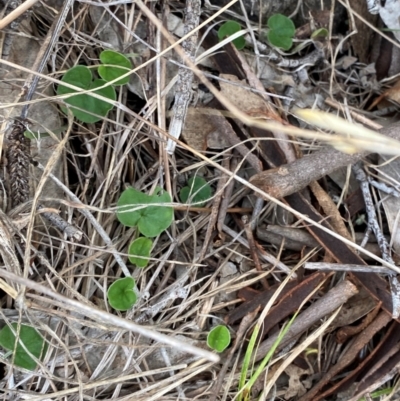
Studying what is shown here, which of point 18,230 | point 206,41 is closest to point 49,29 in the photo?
point 206,41

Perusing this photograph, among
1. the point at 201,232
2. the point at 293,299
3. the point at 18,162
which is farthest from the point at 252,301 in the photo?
the point at 18,162

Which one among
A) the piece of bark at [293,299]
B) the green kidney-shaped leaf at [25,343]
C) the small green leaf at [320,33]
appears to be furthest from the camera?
the small green leaf at [320,33]

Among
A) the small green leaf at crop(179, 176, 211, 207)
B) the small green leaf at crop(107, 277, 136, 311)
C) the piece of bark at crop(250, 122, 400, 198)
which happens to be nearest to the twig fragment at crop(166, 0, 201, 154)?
the small green leaf at crop(179, 176, 211, 207)

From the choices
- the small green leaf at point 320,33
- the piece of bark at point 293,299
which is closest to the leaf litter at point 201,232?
the piece of bark at point 293,299

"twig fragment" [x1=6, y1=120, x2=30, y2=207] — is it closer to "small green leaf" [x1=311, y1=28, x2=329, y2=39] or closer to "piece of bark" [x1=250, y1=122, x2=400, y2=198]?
"piece of bark" [x1=250, y1=122, x2=400, y2=198]

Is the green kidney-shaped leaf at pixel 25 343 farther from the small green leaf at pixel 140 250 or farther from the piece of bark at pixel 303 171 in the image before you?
the piece of bark at pixel 303 171

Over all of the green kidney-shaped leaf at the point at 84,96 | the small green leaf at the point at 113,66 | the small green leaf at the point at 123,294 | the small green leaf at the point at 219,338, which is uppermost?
the small green leaf at the point at 113,66

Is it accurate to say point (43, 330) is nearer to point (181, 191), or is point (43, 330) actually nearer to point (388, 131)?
point (181, 191)
